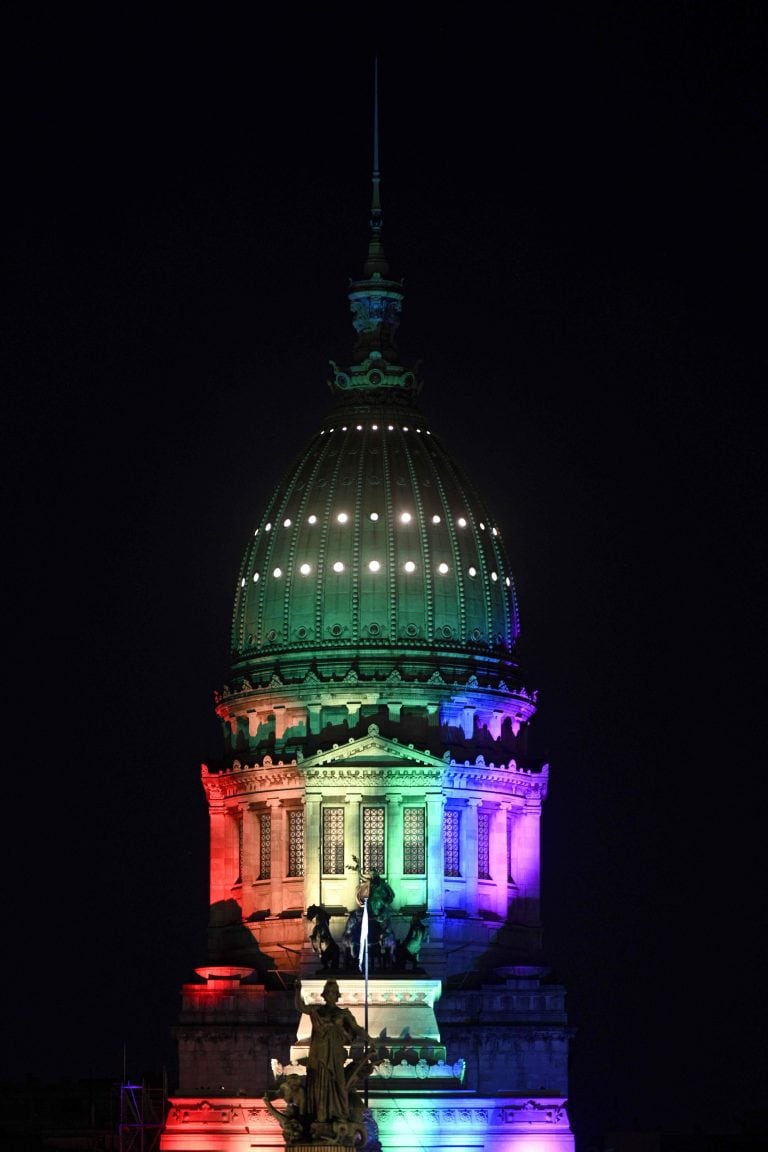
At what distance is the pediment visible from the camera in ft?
643

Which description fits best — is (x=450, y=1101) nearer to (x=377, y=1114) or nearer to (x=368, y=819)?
(x=377, y=1114)

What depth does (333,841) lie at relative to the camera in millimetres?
196875

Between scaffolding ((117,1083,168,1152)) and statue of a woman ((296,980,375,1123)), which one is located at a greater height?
scaffolding ((117,1083,168,1152))

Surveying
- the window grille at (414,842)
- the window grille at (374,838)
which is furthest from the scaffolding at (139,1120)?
the window grille at (414,842)

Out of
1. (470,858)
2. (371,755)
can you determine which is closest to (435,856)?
(470,858)

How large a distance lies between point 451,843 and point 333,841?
636 cm

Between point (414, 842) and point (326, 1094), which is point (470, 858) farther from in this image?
point (326, 1094)

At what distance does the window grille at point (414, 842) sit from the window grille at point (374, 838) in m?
1.15

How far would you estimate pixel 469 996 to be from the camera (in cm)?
19275

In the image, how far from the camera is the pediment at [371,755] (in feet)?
643

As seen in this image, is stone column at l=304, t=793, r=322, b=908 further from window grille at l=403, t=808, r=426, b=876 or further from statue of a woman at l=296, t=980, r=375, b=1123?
statue of a woman at l=296, t=980, r=375, b=1123

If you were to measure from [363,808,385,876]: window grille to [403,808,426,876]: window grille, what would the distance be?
3.78 feet

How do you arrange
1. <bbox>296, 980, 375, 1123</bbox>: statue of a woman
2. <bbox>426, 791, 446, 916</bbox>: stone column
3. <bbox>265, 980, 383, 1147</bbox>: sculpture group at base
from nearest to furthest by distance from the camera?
<bbox>265, 980, 383, 1147</bbox>: sculpture group at base → <bbox>296, 980, 375, 1123</bbox>: statue of a woman → <bbox>426, 791, 446, 916</bbox>: stone column

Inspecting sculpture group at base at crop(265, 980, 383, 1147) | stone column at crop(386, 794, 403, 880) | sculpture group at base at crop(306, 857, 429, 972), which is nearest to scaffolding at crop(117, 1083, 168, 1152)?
sculpture group at base at crop(306, 857, 429, 972)
